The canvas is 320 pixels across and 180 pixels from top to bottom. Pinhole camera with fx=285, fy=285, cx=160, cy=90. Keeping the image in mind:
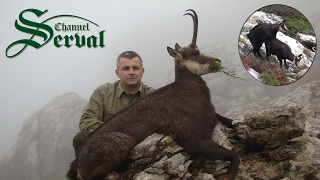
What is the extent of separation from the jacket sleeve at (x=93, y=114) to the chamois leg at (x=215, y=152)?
231 centimetres

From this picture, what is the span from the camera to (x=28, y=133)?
2611 centimetres

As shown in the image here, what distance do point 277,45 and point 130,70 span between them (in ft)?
15.3

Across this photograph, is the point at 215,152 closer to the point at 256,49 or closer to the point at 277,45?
the point at 277,45

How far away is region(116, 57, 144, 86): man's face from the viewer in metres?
6.02

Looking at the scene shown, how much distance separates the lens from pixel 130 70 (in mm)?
6039

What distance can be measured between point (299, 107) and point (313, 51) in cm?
572

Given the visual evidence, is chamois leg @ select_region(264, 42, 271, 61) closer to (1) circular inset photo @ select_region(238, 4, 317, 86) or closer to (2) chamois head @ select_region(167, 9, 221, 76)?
(1) circular inset photo @ select_region(238, 4, 317, 86)

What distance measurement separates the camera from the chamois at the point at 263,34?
8188 mm

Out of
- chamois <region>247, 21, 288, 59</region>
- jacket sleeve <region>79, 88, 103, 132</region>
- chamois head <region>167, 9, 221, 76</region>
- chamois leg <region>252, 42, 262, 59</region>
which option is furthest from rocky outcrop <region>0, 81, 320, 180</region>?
chamois leg <region>252, 42, 262, 59</region>

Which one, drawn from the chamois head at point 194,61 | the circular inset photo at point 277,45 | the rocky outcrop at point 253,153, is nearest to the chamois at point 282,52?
the circular inset photo at point 277,45

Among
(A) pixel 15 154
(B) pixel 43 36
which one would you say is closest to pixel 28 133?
(A) pixel 15 154

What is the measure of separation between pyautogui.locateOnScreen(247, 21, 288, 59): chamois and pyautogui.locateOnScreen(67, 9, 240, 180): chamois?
4444mm

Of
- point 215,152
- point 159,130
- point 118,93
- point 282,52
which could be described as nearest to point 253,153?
point 215,152

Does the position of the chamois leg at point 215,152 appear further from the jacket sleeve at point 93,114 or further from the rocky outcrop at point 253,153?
the jacket sleeve at point 93,114
